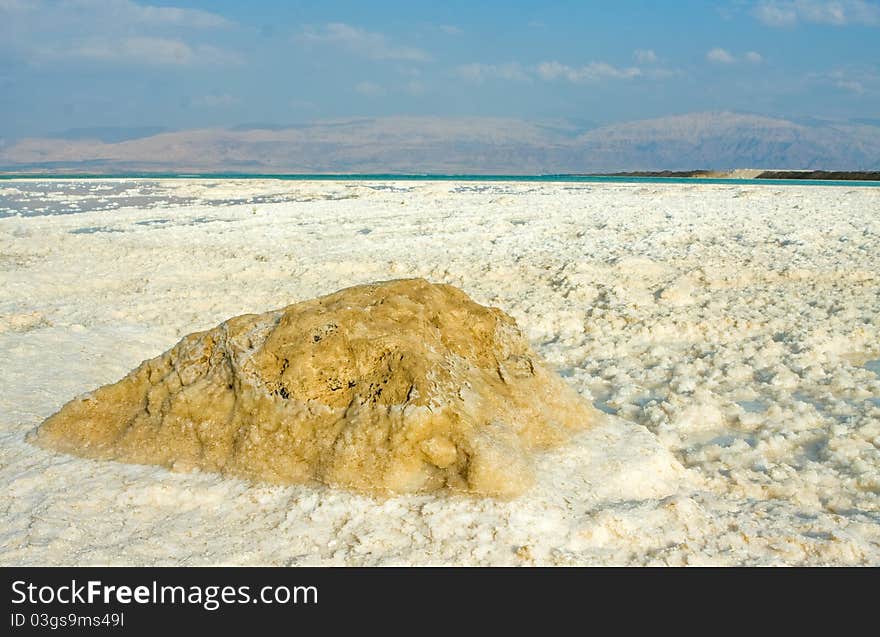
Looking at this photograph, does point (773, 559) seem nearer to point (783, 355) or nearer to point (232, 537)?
point (232, 537)

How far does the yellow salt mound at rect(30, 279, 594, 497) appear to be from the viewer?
3082 millimetres

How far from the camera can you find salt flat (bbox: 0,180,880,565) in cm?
272

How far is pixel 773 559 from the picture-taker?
8.59 ft

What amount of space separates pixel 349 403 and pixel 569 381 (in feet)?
7.82

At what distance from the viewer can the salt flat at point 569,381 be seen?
2.72 metres

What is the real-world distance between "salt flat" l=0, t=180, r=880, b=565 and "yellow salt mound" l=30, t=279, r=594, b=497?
5.1 inches

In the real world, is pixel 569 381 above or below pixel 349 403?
below

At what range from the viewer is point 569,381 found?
5.23m

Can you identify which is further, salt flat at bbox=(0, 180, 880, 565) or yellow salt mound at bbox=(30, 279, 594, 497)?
yellow salt mound at bbox=(30, 279, 594, 497)

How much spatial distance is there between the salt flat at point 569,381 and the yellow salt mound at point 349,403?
13 centimetres

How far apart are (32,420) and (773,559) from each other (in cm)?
381

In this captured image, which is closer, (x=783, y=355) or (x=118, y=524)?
(x=118, y=524)

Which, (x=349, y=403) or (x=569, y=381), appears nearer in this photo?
(x=349, y=403)

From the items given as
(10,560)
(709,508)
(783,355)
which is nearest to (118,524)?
(10,560)
